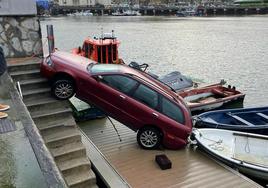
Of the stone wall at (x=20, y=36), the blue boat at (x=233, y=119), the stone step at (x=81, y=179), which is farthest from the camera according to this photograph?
the blue boat at (x=233, y=119)

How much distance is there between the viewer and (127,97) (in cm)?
930

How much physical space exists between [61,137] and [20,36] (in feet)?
13.2

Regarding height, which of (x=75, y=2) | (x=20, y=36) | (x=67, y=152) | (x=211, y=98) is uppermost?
(x=75, y=2)

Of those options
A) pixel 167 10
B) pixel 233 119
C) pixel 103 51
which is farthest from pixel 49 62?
pixel 167 10

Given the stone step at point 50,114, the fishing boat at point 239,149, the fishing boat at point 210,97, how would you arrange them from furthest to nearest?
1. the fishing boat at point 210,97
2. the fishing boat at point 239,149
3. the stone step at point 50,114

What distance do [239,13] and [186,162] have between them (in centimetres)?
12385

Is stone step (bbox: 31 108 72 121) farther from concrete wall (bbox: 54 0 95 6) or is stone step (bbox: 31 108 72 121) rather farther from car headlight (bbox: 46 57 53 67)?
concrete wall (bbox: 54 0 95 6)

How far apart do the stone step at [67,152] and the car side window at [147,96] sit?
2205 millimetres

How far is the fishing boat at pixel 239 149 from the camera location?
30.1 ft

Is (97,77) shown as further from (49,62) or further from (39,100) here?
(39,100)

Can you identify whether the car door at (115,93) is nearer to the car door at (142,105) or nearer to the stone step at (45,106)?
the car door at (142,105)

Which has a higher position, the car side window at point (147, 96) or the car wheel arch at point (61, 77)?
the car wheel arch at point (61, 77)

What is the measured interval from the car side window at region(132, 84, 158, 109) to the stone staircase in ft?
6.07

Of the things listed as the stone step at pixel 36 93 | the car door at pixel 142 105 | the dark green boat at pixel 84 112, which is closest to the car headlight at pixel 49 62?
the stone step at pixel 36 93
